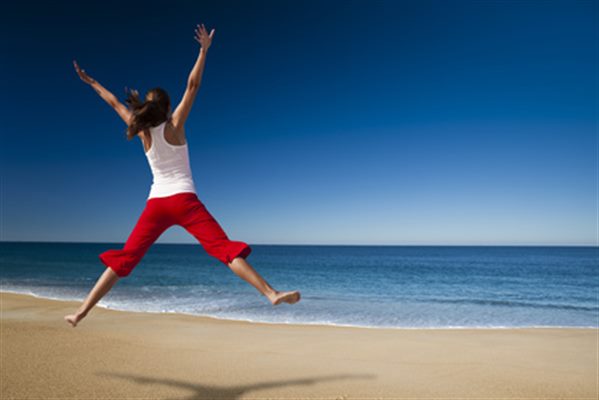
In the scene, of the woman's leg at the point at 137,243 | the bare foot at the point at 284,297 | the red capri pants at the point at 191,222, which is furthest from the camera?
the woman's leg at the point at 137,243

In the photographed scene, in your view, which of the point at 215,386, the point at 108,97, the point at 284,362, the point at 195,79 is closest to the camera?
the point at 195,79

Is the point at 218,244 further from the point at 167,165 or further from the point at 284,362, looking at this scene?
the point at 284,362

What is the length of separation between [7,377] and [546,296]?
25.5 meters

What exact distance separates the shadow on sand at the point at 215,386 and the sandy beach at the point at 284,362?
0.02 m

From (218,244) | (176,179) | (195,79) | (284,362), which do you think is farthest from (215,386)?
(195,79)

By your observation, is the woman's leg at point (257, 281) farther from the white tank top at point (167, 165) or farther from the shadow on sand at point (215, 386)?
the shadow on sand at point (215, 386)

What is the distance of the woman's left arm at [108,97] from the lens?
3189mm

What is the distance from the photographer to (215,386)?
7.29m

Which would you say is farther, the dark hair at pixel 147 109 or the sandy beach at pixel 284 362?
the sandy beach at pixel 284 362

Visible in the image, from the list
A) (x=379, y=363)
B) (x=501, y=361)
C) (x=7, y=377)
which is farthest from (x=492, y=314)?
(x=7, y=377)

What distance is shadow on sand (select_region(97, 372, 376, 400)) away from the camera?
22.5 ft

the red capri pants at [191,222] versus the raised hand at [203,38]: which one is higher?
the raised hand at [203,38]

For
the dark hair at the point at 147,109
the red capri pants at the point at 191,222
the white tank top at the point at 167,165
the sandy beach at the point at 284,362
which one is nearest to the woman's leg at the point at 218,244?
the red capri pants at the point at 191,222

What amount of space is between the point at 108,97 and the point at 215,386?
208 inches
